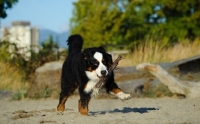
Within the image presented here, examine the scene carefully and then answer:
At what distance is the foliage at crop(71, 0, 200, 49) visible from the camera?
4191 centimetres

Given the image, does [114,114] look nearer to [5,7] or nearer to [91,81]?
[91,81]

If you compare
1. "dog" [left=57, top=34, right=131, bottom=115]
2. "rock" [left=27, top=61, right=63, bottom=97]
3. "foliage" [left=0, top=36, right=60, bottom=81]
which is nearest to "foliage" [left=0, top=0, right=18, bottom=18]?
"foliage" [left=0, top=36, right=60, bottom=81]

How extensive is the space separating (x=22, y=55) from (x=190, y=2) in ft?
64.2

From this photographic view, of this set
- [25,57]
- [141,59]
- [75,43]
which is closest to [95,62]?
[75,43]

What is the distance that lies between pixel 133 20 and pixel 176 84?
94.4 ft

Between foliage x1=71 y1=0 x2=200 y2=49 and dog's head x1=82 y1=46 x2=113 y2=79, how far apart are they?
29.9m

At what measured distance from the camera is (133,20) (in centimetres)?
4406

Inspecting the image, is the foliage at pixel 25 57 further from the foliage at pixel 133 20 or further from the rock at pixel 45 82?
the foliage at pixel 133 20

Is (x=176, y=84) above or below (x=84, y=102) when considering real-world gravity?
above

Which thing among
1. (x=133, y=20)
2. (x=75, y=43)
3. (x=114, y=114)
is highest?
(x=133, y=20)

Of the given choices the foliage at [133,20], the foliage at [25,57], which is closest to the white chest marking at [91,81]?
the foliage at [25,57]

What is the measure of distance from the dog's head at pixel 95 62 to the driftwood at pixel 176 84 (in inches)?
172

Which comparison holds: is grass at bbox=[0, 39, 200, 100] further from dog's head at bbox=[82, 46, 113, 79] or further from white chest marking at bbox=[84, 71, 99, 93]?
dog's head at bbox=[82, 46, 113, 79]

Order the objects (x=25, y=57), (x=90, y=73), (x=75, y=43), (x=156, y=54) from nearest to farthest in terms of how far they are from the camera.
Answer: (x=90, y=73), (x=75, y=43), (x=156, y=54), (x=25, y=57)
